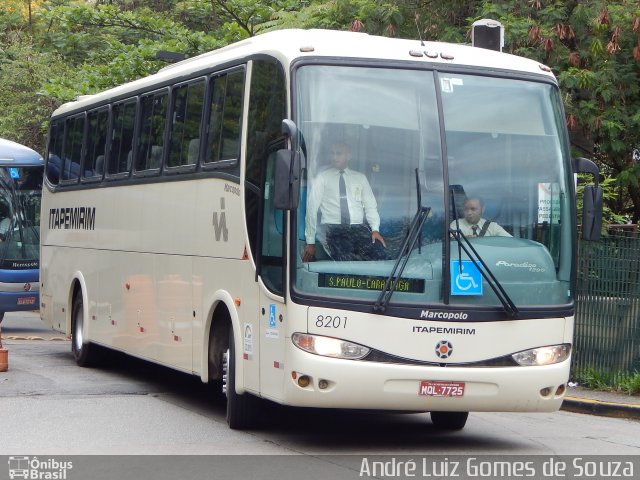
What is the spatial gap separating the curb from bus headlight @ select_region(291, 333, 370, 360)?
5395mm

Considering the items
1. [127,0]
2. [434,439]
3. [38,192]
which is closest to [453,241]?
[434,439]

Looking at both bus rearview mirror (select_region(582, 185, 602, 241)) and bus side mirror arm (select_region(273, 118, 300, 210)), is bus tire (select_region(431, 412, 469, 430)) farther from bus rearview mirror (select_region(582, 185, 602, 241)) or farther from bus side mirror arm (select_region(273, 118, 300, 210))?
bus side mirror arm (select_region(273, 118, 300, 210))

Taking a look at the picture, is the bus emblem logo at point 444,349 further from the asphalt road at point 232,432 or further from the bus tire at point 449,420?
the bus tire at point 449,420

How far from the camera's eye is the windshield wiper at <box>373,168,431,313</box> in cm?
957

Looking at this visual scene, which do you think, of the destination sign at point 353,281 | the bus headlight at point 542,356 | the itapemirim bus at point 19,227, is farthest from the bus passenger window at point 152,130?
the itapemirim bus at point 19,227

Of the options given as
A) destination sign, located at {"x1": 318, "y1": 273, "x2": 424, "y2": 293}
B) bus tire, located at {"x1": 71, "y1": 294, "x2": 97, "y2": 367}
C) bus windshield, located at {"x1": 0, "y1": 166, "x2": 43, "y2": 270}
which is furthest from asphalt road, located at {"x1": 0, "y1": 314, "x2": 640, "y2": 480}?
bus windshield, located at {"x1": 0, "y1": 166, "x2": 43, "y2": 270}

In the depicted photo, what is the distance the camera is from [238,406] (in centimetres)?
1100

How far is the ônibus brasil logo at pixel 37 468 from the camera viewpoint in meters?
8.67

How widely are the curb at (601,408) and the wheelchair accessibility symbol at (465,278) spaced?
4.81 meters

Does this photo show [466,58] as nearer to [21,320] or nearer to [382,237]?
[382,237]

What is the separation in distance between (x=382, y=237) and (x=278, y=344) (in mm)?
1243

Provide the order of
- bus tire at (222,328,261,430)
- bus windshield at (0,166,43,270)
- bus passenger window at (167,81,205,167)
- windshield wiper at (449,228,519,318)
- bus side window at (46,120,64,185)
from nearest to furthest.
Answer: windshield wiper at (449,228,519,318) < bus tire at (222,328,261,430) < bus passenger window at (167,81,205,167) < bus side window at (46,120,64,185) < bus windshield at (0,166,43,270)

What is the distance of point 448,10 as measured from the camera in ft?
64.6

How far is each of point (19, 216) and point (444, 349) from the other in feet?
53.7
